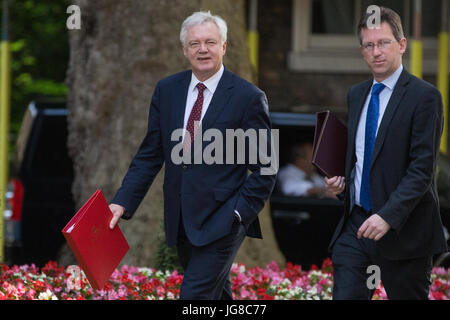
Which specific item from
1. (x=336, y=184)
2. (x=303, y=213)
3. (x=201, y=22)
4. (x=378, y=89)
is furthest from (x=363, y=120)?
(x=303, y=213)

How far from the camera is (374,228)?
366 cm

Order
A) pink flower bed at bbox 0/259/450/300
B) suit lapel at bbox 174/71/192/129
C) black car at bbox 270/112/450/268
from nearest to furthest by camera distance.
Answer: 1. suit lapel at bbox 174/71/192/129
2. pink flower bed at bbox 0/259/450/300
3. black car at bbox 270/112/450/268

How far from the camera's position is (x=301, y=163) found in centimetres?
730

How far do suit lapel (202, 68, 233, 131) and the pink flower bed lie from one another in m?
1.74

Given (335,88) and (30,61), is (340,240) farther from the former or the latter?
(30,61)

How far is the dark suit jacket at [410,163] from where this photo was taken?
3.71 metres

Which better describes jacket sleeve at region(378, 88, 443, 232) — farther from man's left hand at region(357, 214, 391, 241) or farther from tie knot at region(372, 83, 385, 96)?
tie knot at region(372, 83, 385, 96)

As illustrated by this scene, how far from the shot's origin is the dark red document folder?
13.0 feet

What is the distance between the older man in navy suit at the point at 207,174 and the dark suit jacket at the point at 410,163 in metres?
0.55

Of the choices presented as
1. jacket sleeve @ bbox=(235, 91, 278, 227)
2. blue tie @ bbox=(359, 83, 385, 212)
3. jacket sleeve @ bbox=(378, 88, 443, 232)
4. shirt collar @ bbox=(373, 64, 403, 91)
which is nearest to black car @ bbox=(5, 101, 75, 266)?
jacket sleeve @ bbox=(235, 91, 278, 227)

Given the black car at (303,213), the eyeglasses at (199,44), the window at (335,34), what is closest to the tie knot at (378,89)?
the eyeglasses at (199,44)

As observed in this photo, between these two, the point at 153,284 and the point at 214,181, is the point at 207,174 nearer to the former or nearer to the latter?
the point at 214,181

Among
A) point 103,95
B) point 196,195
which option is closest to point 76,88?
point 103,95

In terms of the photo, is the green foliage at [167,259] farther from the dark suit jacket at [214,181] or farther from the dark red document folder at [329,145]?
the dark red document folder at [329,145]
